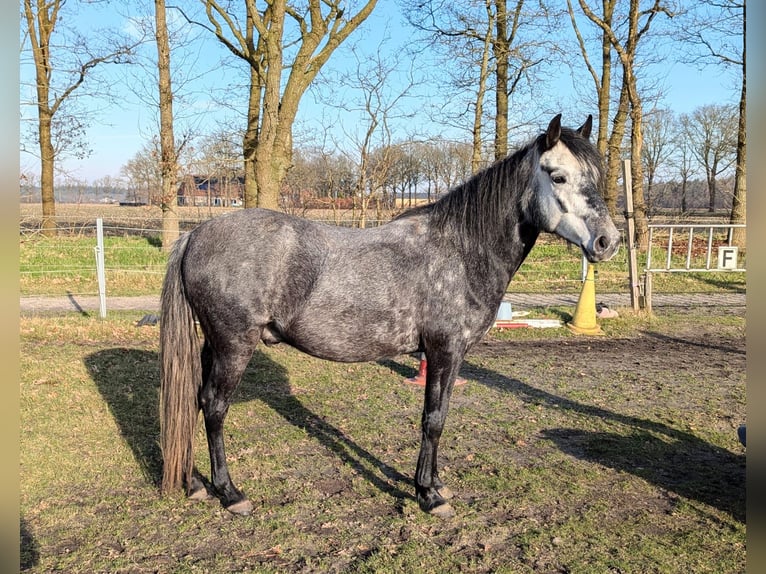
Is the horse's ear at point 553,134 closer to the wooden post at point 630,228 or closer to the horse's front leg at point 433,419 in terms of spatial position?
the horse's front leg at point 433,419

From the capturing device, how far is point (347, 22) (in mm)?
10727

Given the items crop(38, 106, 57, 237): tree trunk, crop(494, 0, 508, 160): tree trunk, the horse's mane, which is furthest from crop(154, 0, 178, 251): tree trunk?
the horse's mane

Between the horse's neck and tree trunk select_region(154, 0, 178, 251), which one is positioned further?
tree trunk select_region(154, 0, 178, 251)

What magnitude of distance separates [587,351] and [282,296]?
18.5 feet

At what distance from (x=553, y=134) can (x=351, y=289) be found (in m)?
1.52

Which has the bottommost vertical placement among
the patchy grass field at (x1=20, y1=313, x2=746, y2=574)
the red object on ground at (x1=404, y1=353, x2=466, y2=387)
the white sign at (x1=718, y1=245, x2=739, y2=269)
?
the patchy grass field at (x1=20, y1=313, x2=746, y2=574)

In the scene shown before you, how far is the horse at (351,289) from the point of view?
339cm

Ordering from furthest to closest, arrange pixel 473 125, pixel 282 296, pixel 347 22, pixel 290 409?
pixel 473 125 → pixel 347 22 → pixel 290 409 → pixel 282 296

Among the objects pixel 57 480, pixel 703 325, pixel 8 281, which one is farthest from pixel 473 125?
pixel 8 281

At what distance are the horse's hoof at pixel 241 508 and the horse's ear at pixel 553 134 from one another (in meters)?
2.87

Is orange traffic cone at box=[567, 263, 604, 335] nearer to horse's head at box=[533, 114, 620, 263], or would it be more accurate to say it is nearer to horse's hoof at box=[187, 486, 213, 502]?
horse's head at box=[533, 114, 620, 263]

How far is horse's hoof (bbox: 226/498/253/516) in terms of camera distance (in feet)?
11.2

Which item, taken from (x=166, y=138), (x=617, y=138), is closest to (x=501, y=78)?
(x=617, y=138)

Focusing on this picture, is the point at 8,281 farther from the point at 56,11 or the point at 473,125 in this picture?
the point at 56,11
